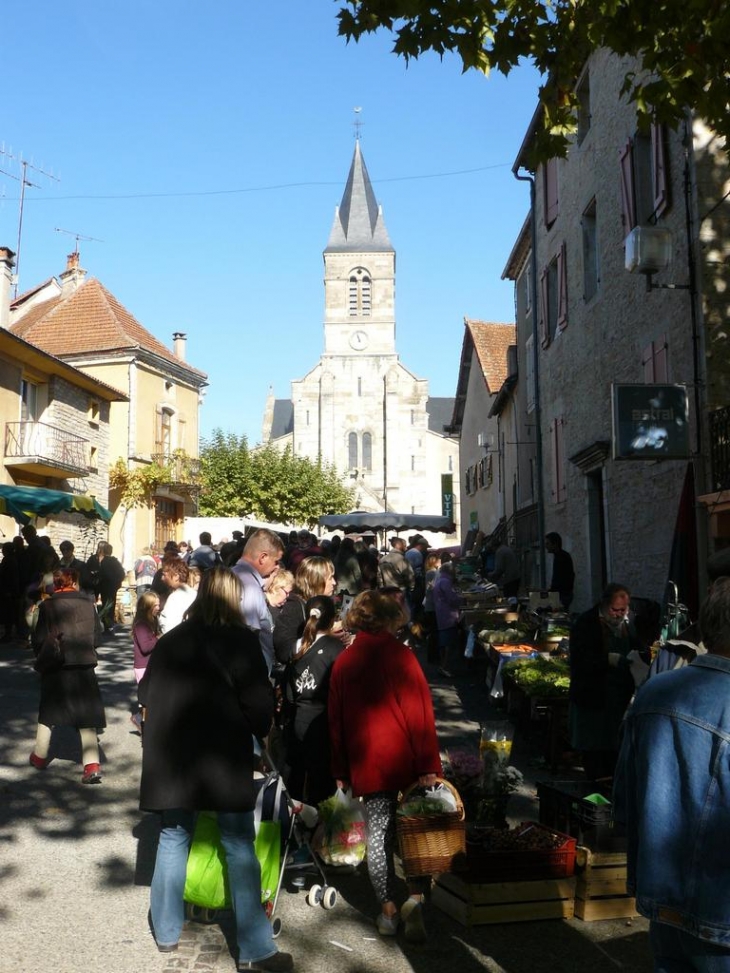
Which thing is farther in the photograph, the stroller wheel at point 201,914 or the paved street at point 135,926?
the stroller wheel at point 201,914

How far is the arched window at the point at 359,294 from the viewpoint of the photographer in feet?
267

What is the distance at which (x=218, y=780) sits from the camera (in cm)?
416

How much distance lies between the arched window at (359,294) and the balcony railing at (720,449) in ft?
234

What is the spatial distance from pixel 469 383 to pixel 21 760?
1253 inches

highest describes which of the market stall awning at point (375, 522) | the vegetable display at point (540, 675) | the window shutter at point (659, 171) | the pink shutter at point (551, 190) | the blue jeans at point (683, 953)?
the pink shutter at point (551, 190)

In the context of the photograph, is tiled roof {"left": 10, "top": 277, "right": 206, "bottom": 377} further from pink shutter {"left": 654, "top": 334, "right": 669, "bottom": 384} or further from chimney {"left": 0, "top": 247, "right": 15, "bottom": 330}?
pink shutter {"left": 654, "top": 334, "right": 669, "bottom": 384}

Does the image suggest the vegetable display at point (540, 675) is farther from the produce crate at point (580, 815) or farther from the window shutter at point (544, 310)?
the window shutter at point (544, 310)

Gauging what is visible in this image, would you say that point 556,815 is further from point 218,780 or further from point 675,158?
point 675,158

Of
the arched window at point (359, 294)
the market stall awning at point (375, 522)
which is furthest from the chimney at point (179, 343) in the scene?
the arched window at point (359, 294)

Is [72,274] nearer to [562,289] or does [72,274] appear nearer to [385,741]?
[562,289]

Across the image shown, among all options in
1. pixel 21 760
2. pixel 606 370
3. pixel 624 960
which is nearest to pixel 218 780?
pixel 624 960

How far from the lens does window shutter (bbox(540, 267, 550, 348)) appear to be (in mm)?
20005

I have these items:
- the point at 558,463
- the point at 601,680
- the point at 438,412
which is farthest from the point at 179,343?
the point at 438,412

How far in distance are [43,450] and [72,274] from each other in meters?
15.0
